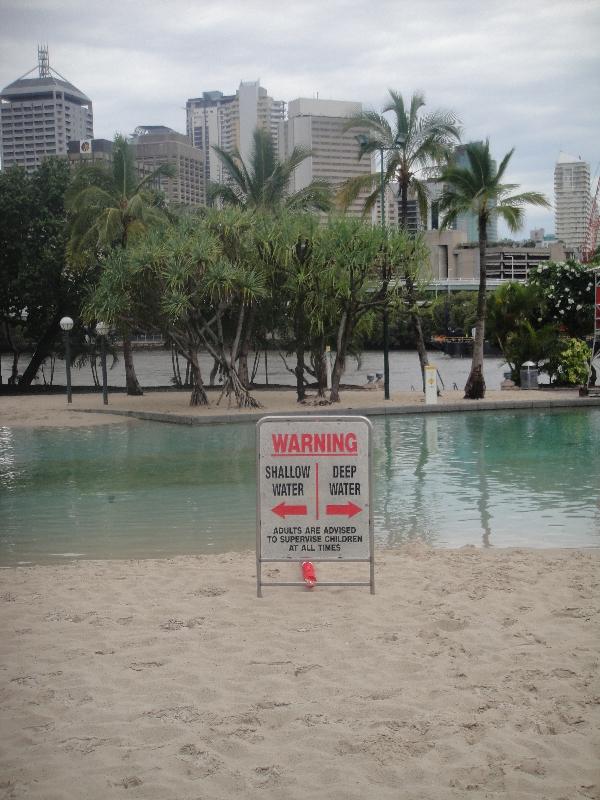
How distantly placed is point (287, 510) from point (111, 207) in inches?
1048

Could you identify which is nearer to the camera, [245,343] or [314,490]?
[314,490]

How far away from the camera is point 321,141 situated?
60.1 meters

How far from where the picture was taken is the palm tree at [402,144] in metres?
30.2

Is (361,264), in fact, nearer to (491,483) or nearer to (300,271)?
(300,271)

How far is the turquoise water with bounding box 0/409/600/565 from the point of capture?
33.3ft

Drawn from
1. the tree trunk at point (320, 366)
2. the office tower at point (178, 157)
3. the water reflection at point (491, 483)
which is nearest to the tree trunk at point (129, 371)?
the tree trunk at point (320, 366)

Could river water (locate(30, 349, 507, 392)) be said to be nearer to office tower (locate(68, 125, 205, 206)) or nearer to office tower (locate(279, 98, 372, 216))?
office tower (locate(68, 125, 205, 206))

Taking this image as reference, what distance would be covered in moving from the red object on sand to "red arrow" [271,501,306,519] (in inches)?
25.1

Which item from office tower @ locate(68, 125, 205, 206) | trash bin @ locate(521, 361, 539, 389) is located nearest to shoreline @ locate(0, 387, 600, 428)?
trash bin @ locate(521, 361, 539, 389)

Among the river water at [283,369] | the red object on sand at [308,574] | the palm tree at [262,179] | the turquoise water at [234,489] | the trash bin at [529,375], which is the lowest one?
the river water at [283,369]

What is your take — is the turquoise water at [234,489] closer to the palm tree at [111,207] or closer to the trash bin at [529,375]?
the palm tree at [111,207]

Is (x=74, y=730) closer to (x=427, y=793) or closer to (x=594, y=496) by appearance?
(x=427, y=793)

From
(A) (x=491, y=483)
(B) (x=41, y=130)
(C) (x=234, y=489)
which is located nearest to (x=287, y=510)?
(C) (x=234, y=489)

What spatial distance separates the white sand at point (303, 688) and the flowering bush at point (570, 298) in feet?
95.8
